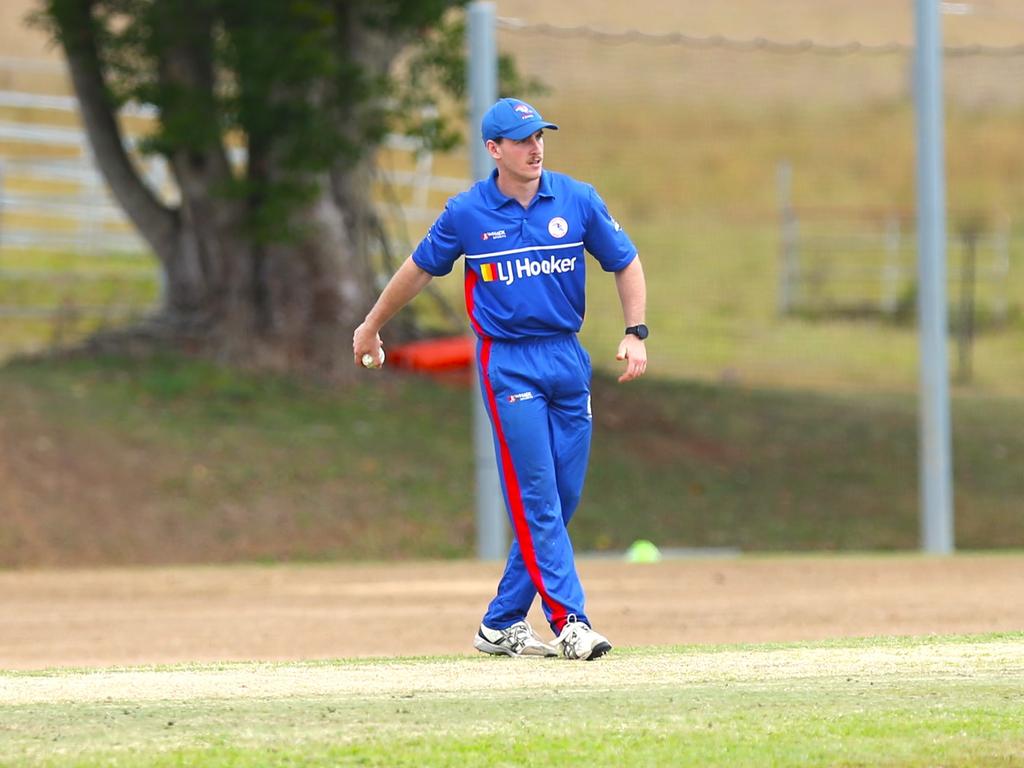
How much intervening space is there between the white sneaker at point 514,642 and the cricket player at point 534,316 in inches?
4.2

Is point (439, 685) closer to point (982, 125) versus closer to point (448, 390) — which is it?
point (448, 390)

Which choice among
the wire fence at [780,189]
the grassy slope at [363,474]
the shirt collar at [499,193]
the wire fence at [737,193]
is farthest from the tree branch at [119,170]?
the shirt collar at [499,193]

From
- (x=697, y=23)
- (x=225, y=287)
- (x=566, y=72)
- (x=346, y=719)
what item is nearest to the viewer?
(x=346, y=719)

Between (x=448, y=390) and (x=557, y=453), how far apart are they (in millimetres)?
14034

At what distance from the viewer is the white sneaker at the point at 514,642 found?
7707mm

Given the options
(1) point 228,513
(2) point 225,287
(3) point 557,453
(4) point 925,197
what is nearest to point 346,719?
(3) point 557,453

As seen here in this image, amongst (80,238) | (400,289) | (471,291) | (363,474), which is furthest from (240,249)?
(471,291)

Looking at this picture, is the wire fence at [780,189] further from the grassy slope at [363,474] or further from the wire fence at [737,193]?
the grassy slope at [363,474]

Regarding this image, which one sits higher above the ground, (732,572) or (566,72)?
(566,72)

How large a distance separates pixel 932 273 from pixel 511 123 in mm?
9171

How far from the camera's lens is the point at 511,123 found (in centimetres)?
738

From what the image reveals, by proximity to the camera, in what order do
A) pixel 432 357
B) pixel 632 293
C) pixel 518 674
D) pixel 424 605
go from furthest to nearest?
1. pixel 432 357
2. pixel 424 605
3. pixel 632 293
4. pixel 518 674

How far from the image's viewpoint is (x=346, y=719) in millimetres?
5730

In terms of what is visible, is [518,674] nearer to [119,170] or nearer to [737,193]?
[119,170]
